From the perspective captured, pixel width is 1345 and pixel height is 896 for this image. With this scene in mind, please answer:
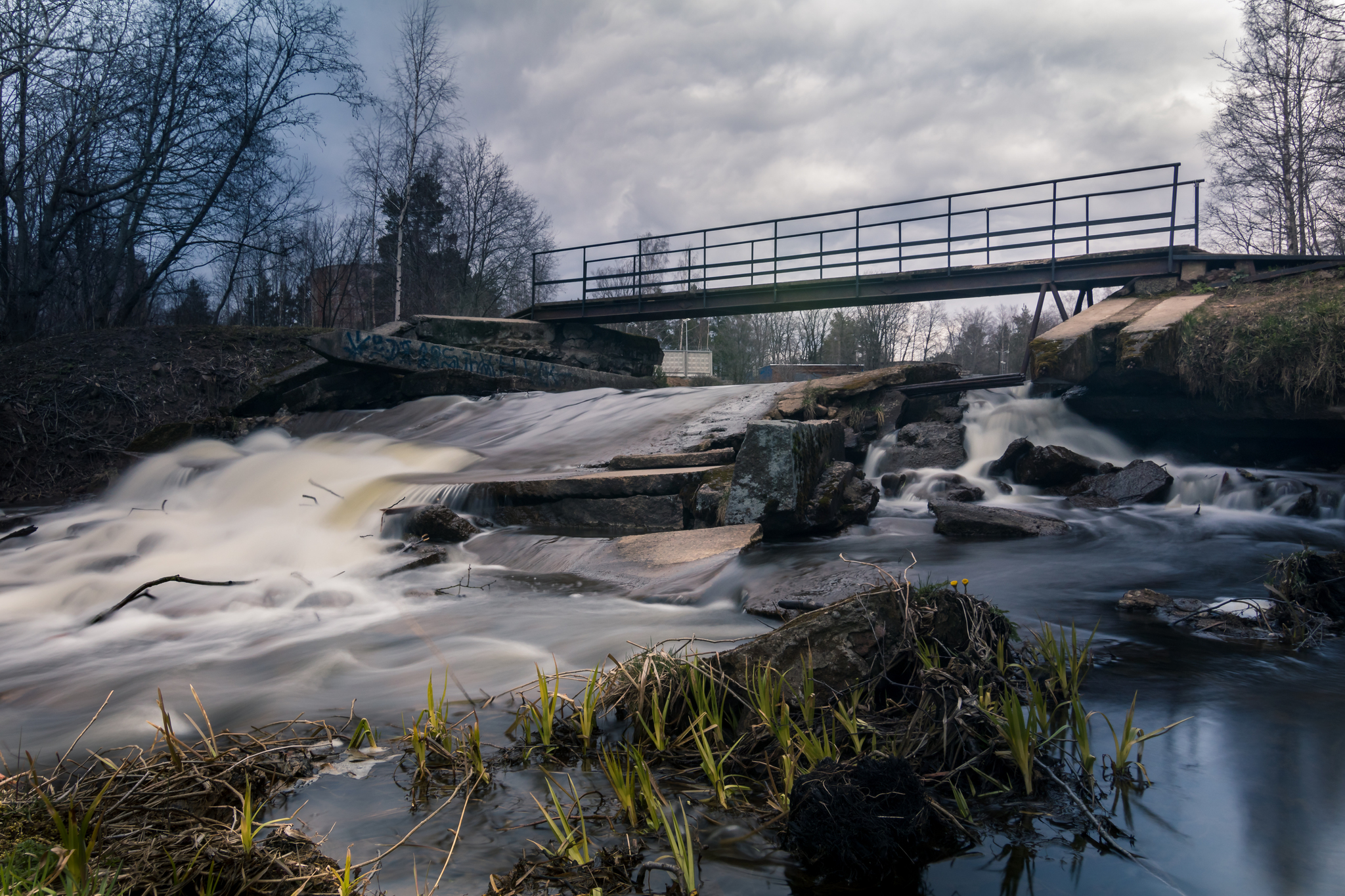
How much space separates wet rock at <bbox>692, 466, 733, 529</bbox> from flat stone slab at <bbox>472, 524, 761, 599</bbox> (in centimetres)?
40

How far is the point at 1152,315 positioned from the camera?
1070cm

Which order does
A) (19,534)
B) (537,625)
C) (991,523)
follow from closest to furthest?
(537,625)
(991,523)
(19,534)

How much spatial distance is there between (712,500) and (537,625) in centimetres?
241

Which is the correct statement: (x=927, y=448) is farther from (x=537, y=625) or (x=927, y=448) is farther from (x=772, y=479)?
(x=537, y=625)

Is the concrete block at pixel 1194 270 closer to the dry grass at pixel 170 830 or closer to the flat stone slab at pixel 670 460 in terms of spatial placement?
the flat stone slab at pixel 670 460

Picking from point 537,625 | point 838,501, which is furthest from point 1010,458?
point 537,625

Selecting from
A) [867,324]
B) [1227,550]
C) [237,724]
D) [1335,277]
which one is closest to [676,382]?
[1335,277]

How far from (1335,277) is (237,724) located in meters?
14.5

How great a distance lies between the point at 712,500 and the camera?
6219 millimetres

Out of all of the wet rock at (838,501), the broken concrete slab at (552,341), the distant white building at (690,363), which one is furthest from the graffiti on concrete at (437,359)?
the distant white building at (690,363)

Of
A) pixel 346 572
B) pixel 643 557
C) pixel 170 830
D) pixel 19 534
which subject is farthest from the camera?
pixel 19 534

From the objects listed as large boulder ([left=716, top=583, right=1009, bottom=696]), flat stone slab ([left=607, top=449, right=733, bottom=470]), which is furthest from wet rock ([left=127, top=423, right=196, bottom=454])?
large boulder ([left=716, top=583, right=1009, bottom=696])

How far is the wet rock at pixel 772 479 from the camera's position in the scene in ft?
18.9

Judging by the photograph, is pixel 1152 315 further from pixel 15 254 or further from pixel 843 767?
pixel 15 254
